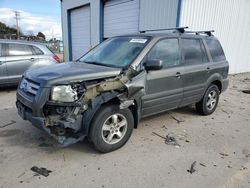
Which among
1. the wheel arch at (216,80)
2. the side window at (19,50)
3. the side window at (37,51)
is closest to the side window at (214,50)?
the wheel arch at (216,80)

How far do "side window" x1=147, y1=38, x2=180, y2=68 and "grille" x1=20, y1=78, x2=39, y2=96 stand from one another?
1.86 m

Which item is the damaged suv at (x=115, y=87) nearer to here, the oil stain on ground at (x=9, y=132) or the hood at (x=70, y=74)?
the hood at (x=70, y=74)

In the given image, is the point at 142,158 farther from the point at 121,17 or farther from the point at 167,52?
the point at 121,17

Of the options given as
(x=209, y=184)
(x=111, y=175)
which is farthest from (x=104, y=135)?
(x=209, y=184)

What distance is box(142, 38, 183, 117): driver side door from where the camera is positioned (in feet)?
12.1

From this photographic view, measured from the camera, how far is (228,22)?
35.4ft

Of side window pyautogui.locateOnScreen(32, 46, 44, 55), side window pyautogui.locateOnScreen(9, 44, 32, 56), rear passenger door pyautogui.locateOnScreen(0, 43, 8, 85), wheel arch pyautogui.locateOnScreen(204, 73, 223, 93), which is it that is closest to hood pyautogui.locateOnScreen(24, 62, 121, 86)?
wheel arch pyautogui.locateOnScreen(204, 73, 223, 93)

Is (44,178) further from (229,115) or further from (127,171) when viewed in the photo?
(229,115)

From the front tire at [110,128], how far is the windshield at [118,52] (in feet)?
2.60

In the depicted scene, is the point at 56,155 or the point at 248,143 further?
the point at 248,143

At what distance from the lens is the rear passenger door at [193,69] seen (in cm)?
429

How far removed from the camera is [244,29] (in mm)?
12117

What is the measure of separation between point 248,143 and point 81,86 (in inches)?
121

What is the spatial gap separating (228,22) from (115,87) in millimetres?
9942
